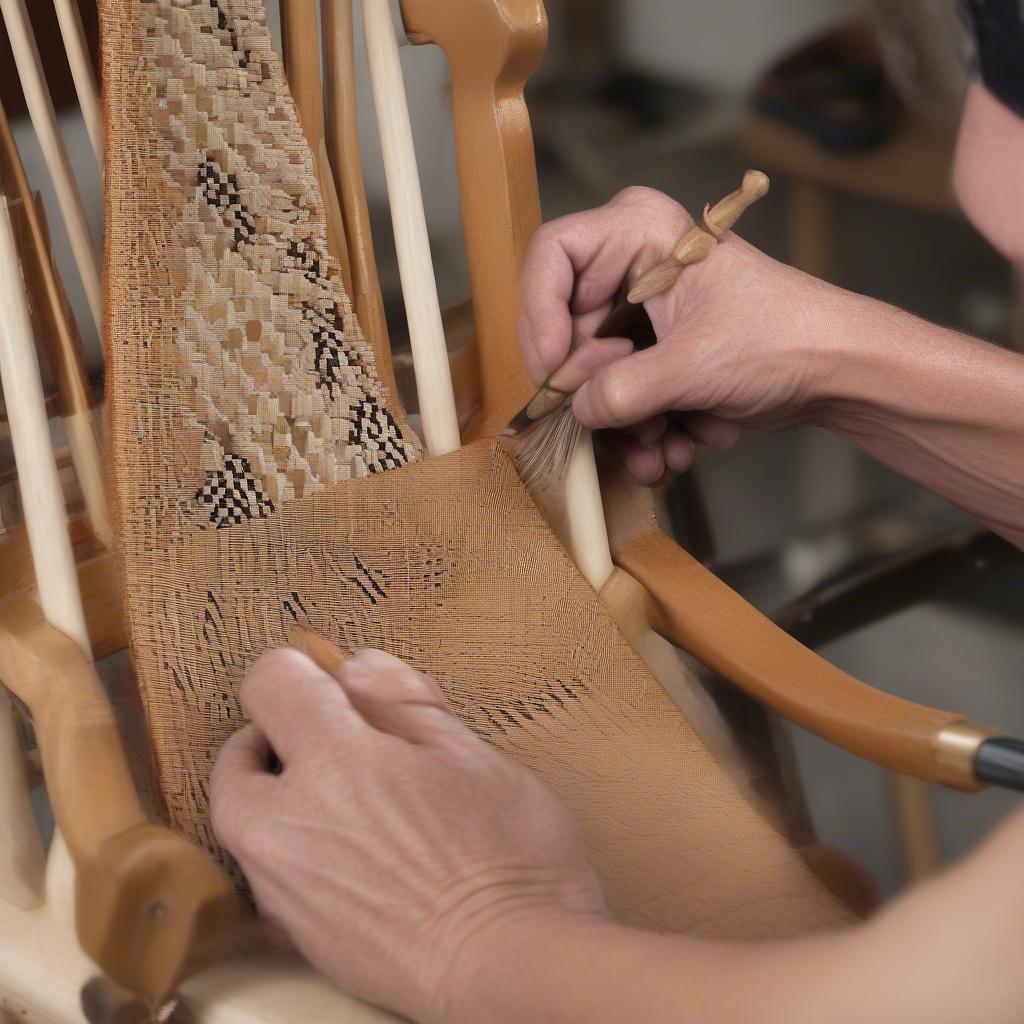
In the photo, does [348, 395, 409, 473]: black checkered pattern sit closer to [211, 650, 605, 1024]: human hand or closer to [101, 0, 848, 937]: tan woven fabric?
[101, 0, 848, 937]: tan woven fabric

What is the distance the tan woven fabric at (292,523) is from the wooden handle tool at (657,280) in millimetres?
37

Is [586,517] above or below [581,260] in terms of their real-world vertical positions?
below

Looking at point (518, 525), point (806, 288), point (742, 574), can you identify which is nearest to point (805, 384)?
point (806, 288)

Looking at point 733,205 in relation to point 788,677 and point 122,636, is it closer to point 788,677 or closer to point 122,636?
point 788,677

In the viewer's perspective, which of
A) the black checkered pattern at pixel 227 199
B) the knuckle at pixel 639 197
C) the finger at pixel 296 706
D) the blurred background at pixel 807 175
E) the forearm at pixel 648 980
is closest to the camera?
the forearm at pixel 648 980

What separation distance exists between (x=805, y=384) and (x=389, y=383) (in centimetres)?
22

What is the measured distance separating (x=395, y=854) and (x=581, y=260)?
Result: 13.5 inches

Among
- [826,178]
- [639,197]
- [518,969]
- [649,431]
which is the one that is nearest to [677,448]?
[649,431]

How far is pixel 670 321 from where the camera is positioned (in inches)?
24.5

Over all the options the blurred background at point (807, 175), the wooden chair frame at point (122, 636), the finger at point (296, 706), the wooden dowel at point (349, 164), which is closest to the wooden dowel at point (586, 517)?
the wooden chair frame at point (122, 636)

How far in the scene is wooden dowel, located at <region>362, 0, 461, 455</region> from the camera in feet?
1.98

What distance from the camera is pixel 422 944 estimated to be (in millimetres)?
386

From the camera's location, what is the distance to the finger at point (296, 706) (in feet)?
1.38

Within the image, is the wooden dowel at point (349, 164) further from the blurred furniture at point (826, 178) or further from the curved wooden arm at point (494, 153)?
the blurred furniture at point (826, 178)
